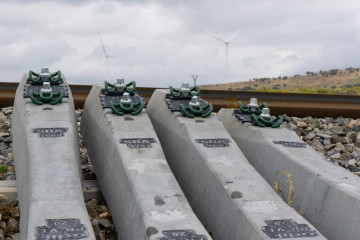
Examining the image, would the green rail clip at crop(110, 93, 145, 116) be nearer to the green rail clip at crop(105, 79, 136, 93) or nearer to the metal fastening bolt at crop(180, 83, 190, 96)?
the green rail clip at crop(105, 79, 136, 93)

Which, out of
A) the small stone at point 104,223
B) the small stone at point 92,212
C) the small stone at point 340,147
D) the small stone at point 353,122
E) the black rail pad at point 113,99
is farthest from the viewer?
the small stone at point 353,122

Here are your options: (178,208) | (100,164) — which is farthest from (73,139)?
(178,208)

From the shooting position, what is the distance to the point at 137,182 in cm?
607

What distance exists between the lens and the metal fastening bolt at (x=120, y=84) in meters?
8.21

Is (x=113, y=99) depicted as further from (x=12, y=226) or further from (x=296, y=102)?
(x=296, y=102)

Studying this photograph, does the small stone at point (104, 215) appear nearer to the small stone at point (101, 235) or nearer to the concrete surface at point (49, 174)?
the small stone at point (101, 235)

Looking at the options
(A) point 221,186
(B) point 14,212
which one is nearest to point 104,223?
(B) point 14,212

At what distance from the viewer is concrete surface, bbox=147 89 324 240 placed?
18.7 ft

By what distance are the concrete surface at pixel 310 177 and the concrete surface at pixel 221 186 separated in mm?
666

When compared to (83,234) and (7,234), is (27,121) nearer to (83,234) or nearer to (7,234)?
(7,234)

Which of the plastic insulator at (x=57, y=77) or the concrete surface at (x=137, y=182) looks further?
the plastic insulator at (x=57, y=77)

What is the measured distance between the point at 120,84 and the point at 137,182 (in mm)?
2546

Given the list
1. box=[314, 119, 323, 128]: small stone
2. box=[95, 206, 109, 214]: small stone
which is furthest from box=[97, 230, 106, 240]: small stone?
box=[314, 119, 323, 128]: small stone

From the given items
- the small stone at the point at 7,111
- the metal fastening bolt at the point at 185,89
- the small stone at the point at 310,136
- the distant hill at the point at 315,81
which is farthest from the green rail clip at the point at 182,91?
the distant hill at the point at 315,81
